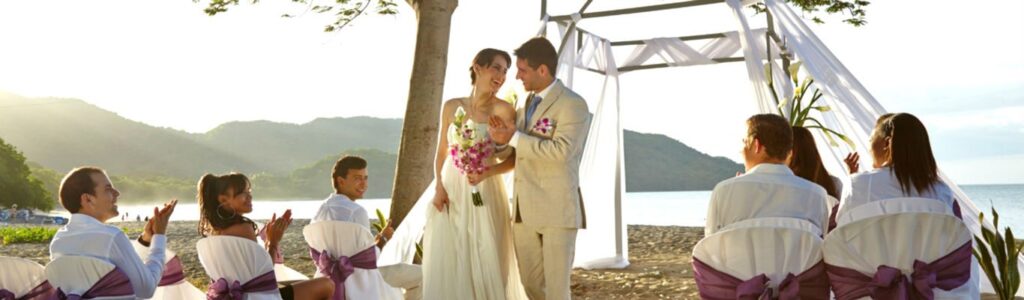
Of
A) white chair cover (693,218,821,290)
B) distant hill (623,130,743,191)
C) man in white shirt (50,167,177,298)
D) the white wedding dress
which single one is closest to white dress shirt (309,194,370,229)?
the white wedding dress

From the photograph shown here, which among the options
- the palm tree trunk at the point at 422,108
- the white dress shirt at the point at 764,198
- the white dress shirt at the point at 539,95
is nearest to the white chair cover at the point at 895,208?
the white dress shirt at the point at 764,198

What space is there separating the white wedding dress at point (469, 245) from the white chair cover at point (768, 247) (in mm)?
1911

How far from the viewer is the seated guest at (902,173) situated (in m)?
3.57

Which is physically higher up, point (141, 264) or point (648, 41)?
point (648, 41)

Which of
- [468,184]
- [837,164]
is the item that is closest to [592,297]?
[837,164]

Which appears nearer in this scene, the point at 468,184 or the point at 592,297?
the point at 468,184

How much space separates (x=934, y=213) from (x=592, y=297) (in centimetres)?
464

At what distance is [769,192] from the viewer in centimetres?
338

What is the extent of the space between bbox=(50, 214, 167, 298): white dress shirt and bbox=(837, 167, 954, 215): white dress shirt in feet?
9.47

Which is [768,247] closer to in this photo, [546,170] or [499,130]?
→ [546,170]

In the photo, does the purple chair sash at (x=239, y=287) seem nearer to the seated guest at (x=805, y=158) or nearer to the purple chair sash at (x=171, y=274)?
the purple chair sash at (x=171, y=274)

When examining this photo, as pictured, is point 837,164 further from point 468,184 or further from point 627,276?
point 468,184

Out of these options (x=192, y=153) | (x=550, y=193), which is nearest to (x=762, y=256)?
(x=550, y=193)

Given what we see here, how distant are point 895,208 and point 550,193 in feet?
5.83
